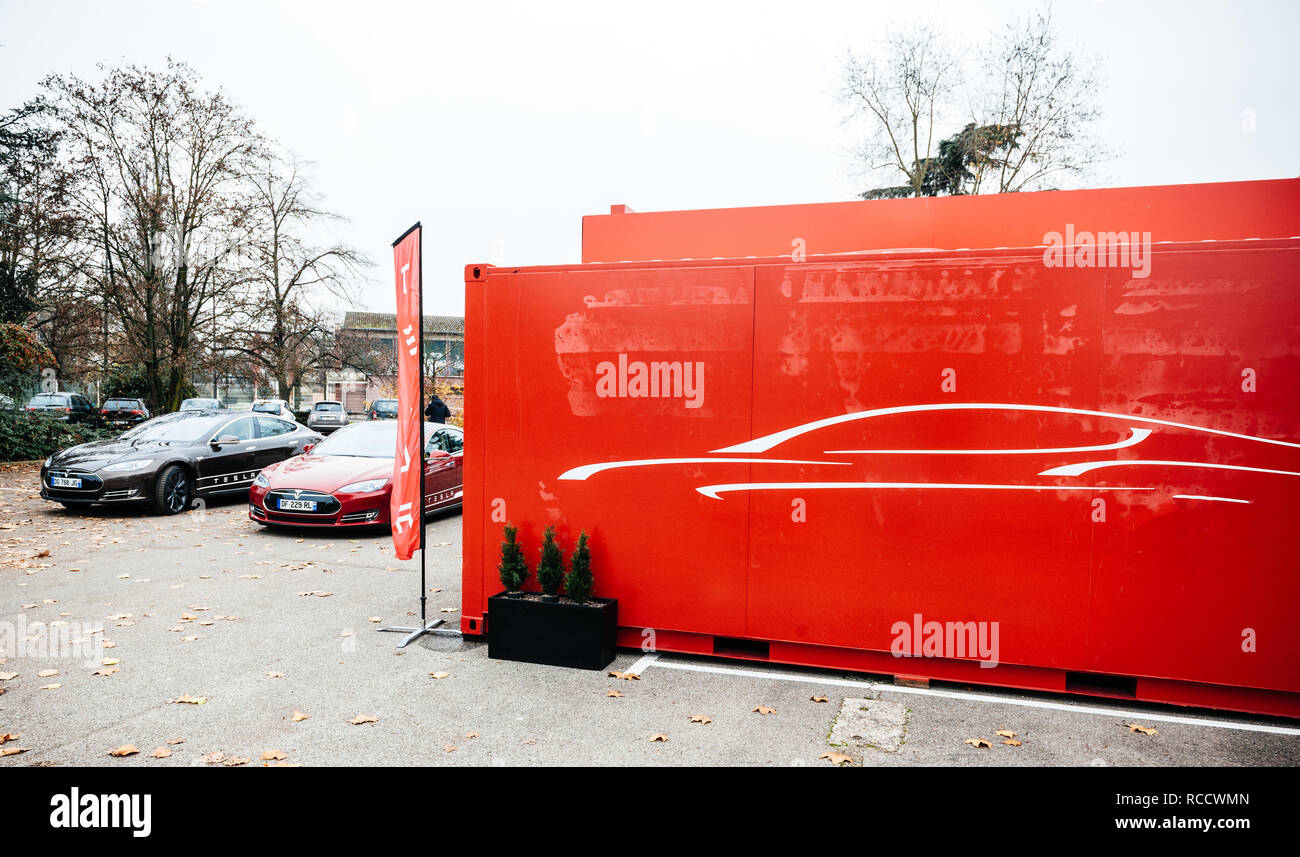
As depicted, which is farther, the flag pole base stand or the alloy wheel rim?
the alloy wheel rim

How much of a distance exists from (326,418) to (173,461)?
25.4 metres

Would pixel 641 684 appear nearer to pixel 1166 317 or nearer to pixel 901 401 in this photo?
pixel 901 401

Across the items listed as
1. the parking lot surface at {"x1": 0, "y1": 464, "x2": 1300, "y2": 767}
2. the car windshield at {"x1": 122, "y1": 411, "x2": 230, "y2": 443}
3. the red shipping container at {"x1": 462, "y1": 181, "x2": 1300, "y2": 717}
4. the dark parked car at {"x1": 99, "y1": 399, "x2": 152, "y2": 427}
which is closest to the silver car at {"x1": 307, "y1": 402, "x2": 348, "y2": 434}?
the dark parked car at {"x1": 99, "y1": 399, "x2": 152, "y2": 427}

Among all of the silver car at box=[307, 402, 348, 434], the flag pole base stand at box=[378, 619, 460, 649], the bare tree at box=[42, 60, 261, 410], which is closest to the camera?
the flag pole base stand at box=[378, 619, 460, 649]

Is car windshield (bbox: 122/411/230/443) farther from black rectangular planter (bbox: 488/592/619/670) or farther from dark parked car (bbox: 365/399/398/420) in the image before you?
dark parked car (bbox: 365/399/398/420)

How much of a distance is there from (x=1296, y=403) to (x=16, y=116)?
24220 mm

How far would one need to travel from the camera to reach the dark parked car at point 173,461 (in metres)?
10.8

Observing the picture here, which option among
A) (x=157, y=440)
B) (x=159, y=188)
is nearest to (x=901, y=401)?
(x=157, y=440)

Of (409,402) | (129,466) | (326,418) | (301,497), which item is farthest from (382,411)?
(409,402)

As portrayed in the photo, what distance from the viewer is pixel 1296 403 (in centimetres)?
429

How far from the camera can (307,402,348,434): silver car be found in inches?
1372

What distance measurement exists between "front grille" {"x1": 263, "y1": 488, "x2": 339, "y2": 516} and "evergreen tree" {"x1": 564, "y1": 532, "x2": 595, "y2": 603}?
580 centimetres

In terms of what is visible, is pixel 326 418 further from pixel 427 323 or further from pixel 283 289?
pixel 427 323

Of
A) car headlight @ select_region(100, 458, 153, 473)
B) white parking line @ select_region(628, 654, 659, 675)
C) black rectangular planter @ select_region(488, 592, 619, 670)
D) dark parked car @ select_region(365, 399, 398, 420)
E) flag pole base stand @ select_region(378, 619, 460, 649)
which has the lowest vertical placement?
white parking line @ select_region(628, 654, 659, 675)
